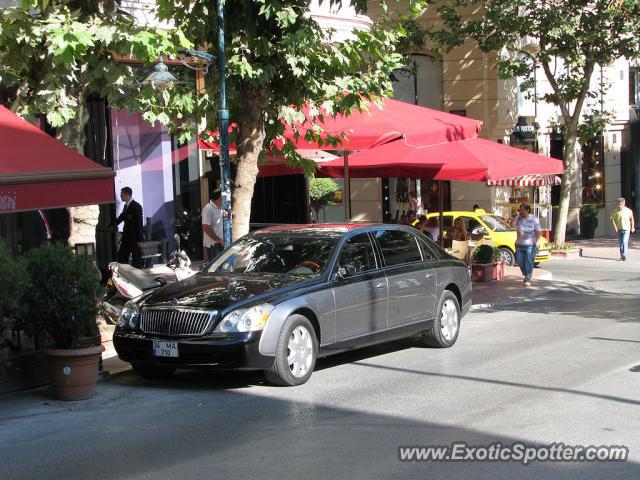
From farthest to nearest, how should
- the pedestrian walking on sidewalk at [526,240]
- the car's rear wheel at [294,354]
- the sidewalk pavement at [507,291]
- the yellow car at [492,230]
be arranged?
1. the yellow car at [492,230]
2. the pedestrian walking on sidewalk at [526,240]
3. the sidewalk pavement at [507,291]
4. the car's rear wheel at [294,354]

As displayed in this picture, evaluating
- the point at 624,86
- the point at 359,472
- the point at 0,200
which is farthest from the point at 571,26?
the point at 359,472

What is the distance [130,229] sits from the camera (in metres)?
17.4

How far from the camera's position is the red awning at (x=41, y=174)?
9.79 m

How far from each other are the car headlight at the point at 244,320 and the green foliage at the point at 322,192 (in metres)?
23.7

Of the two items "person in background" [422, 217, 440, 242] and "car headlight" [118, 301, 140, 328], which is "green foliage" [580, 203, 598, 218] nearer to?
"person in background" [422, 217, 440, 242]

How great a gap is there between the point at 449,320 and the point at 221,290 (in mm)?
3704

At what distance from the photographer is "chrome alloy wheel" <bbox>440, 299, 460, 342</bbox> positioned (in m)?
12.1

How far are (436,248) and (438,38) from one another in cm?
1604

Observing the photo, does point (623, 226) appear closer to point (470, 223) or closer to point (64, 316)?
point (470, 223)

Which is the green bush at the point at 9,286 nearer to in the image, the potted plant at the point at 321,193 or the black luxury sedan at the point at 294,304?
the black luxury sedan at the point at 294,304

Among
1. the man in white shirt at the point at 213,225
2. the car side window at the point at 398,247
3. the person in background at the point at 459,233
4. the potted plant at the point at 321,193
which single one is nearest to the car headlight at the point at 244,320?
the car side window at the point at 398,247

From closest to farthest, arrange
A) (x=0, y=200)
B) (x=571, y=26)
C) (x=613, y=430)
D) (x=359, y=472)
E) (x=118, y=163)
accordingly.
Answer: (x=359, y=472) → (x=613, y=430) → (x=0, y=200) → (x=118, y=163) → (x=571, y=26)

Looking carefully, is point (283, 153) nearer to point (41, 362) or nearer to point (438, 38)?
point (41, 362)

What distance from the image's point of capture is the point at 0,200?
9688 mm
